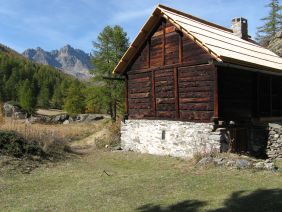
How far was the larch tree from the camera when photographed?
3544 centimetres

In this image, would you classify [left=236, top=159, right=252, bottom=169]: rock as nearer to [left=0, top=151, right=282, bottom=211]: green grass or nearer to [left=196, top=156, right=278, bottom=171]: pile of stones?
[left=196, top=156, right=278, bottom=171]: pile of stones

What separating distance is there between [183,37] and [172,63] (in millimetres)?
1358

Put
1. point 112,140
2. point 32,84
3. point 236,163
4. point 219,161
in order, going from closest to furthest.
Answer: point 236,163, point 219,161, point 112,140, point 32,84

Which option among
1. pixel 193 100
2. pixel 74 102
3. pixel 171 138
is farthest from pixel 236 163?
pixel 74 102

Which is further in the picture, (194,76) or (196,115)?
(194,76)

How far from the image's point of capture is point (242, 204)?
856cm

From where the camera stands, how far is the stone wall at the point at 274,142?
16156mm

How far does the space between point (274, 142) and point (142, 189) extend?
26.6 feet

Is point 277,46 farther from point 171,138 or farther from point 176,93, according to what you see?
point 171,138

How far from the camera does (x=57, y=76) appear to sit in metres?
133

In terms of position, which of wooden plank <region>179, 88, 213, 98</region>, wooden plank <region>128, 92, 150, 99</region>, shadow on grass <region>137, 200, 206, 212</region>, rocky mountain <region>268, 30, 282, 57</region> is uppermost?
rocky mountain <region>268, 30, 282, 57</region>

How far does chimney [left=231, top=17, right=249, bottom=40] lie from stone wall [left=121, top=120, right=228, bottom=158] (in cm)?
804

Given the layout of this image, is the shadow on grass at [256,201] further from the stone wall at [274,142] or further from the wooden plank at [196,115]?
the stone wall at [274,142]

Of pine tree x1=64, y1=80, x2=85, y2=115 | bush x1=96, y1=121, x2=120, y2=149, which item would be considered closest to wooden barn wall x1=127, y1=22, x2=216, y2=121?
bush x1=96, y1=121, x2=120, y2=149
